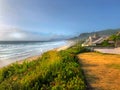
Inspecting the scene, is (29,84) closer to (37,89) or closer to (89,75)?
(37,89)

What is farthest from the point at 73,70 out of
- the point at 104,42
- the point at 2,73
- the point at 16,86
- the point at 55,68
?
the point at 104,42

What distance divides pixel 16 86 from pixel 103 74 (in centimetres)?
625

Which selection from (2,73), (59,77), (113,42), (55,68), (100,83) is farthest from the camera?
(113,42)

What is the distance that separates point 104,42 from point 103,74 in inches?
1704

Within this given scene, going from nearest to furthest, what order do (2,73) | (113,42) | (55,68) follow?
1. (55,68)
2. (2,73)
3. (113,42)

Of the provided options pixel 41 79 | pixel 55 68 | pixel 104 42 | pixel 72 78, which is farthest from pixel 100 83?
pixel 104 42

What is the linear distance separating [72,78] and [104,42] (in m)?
45.6

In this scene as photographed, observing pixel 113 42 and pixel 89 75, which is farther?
pixel 113 42

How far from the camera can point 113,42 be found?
203 ft

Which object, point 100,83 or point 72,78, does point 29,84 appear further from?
point 100,83

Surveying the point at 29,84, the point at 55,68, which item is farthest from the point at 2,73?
the point at 29,84

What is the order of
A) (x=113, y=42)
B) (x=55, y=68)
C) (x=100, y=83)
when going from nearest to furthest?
(x=100, y=83), (x=55, y=68), (x=113, y=42)

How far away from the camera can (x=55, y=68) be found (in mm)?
21672

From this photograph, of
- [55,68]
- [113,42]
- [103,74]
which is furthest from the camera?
[113,42]
